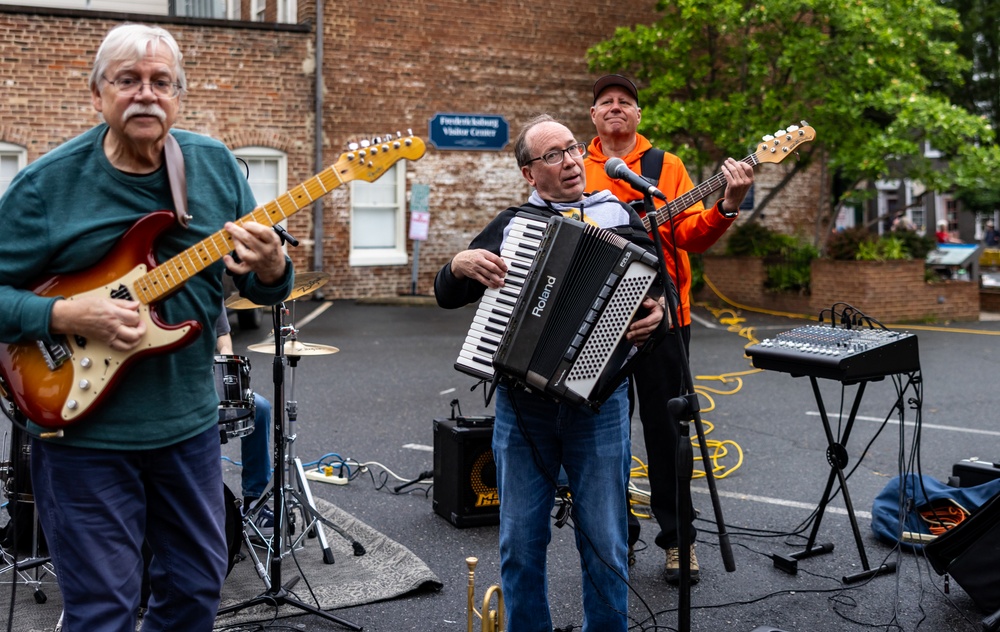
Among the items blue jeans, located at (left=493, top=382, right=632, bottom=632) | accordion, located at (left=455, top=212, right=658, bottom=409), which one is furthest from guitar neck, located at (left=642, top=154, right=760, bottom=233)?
blue jeans, located at (left=493, top=382, right=632, bottom=632)

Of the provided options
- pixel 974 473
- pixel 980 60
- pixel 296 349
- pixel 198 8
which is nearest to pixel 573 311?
pixel 296 349

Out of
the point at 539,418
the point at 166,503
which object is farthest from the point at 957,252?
the point at 166,503

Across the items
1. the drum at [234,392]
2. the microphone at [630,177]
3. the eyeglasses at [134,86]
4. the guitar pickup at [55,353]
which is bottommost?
the drum at [234,392]

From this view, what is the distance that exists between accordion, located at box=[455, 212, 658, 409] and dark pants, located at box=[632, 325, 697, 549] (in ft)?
4.81

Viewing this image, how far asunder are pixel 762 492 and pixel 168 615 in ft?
14.4

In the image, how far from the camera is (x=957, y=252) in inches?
721

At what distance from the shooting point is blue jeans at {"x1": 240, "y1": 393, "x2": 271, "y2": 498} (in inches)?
208

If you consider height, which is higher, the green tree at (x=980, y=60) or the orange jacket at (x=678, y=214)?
the green tree at (x=980, y=60)

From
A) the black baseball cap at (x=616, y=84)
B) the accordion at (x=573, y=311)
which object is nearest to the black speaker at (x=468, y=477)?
the black baseball cap at (x=616, y=84)

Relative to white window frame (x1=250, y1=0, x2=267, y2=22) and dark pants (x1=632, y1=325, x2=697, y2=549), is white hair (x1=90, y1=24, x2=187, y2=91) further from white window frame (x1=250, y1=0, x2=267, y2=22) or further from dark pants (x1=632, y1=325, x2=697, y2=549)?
white window frame (x1=250, y1=0, x2=267, y2=22)

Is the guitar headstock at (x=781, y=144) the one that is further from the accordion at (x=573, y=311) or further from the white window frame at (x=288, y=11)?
the white window frame at (x=288, y=11)

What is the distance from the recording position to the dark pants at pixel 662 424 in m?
4.72

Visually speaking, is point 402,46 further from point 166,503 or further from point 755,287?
point 166,503

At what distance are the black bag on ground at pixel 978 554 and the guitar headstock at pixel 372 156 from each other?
3016 mm
